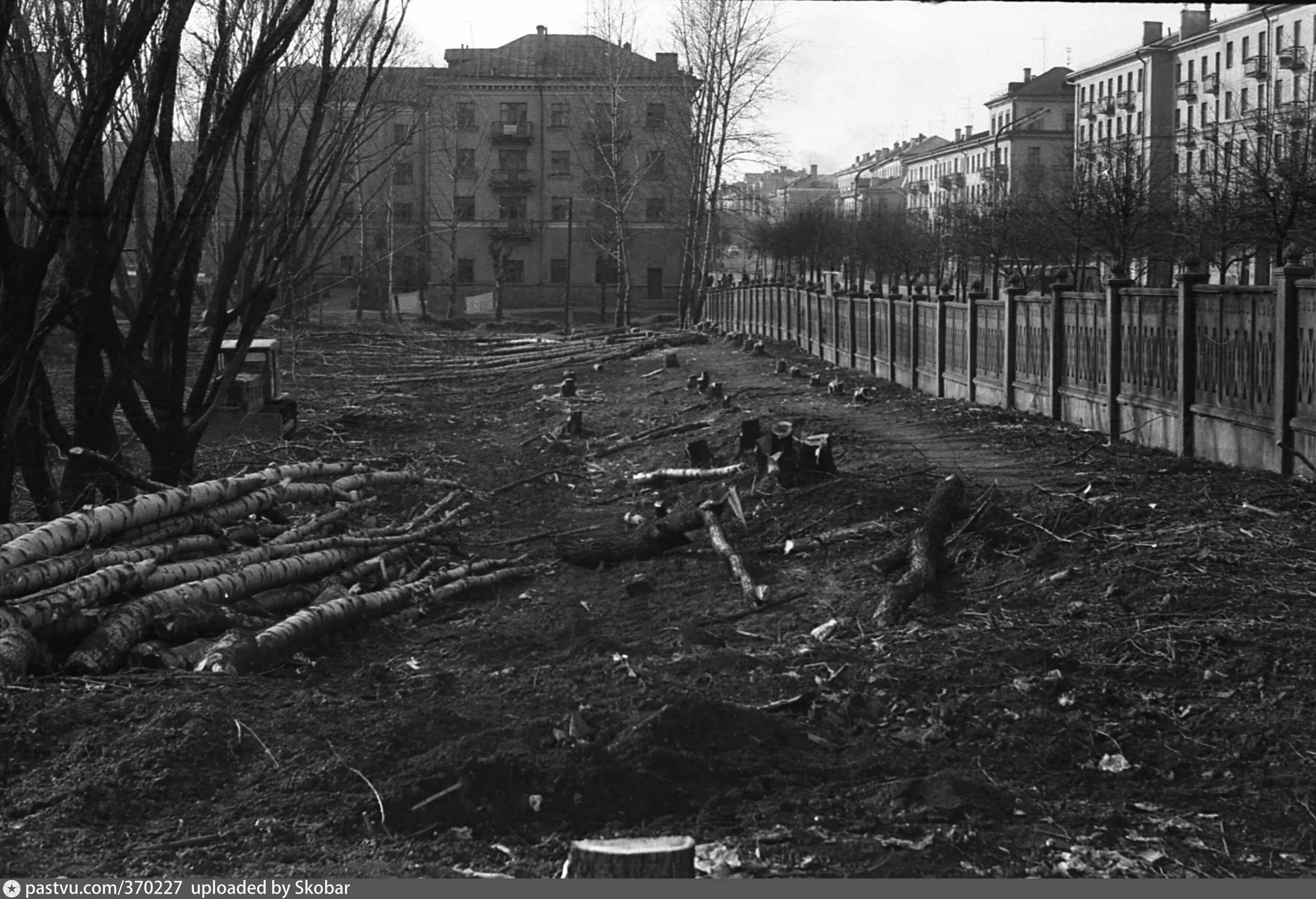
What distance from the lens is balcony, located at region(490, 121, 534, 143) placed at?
77500mm

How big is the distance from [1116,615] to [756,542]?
3.41m

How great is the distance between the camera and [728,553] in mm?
9828

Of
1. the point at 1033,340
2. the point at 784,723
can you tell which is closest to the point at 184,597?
the point at 784,723

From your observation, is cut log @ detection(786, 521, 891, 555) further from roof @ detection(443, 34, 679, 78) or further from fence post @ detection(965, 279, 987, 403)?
roof @ detection(443, 34, 679, 78)

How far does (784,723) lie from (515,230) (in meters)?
72.0

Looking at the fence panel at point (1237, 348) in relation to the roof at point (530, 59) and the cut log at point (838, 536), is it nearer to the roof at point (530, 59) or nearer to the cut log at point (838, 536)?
the cut log at point (838, 536)

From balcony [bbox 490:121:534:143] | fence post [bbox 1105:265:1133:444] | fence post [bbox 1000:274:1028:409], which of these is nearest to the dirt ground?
fence post [bbox 1105:265:1133:444]

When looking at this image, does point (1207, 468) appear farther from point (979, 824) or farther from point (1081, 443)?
point (979, 824)

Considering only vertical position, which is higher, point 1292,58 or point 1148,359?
point 1292,58

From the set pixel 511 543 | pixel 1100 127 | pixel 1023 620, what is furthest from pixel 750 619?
pixel 1100 127

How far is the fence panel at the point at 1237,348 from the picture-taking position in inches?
442

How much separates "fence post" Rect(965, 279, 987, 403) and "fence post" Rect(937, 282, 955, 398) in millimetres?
962

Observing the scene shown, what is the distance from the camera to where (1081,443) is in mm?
13930

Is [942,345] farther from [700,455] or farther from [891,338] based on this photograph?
[700,455]
